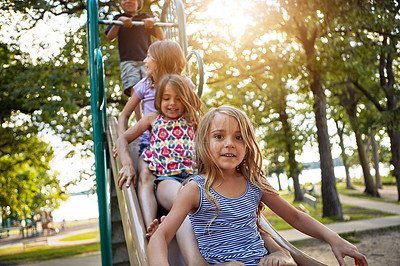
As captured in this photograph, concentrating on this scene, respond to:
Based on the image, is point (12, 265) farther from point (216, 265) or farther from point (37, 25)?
point (216, 265)

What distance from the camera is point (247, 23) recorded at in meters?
10.5

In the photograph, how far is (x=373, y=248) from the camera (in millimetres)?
8602

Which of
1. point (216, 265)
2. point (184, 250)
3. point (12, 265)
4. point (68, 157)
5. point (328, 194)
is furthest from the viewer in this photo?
point (68, 157)

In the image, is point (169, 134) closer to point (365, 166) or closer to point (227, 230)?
A: point (227, 230)

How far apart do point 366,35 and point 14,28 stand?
983 centimetres

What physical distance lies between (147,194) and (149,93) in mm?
1127

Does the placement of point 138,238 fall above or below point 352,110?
below

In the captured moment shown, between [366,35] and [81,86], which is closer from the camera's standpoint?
[81,86]

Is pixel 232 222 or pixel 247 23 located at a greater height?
pixel 247 23

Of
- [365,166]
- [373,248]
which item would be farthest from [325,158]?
[365,166]

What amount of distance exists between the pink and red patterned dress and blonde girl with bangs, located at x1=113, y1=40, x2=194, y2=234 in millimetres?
79

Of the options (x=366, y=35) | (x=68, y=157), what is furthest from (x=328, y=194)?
(x=68, y=157)

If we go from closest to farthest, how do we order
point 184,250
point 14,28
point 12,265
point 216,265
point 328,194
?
point 216,265
point 184,250
point 14,28
point 328,194
point 12,265

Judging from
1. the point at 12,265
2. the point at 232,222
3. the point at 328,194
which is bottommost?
the point at 12,265
